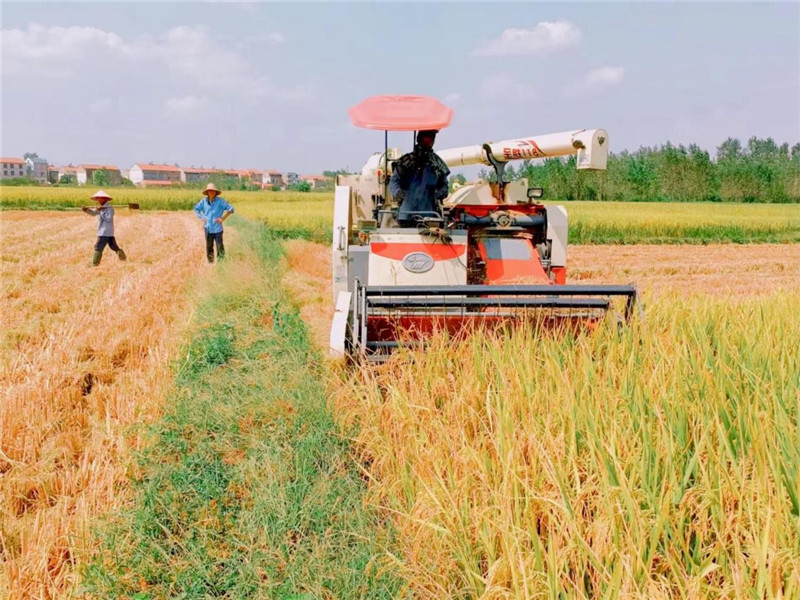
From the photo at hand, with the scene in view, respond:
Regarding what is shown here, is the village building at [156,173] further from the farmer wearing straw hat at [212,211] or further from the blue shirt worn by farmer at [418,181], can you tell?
the blue shirt worn by farmer at [418,181]

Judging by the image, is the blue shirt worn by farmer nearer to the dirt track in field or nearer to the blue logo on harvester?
the blue logo on harvester

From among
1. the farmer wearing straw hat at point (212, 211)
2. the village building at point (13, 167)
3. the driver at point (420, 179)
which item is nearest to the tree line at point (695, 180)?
the farmer wearing straw hat at point (212, 211)

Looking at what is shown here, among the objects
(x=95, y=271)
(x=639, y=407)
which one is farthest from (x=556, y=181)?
(x=639, y=407)

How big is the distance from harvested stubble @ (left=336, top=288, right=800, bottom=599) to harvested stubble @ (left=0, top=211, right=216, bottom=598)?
53.9 inches

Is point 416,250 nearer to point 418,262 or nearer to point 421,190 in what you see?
point 418,262

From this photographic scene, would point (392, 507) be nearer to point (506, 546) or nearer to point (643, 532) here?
point (506, 546)

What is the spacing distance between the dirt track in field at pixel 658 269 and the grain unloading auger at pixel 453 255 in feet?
5.39

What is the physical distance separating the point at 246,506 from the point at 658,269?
12.3 meters

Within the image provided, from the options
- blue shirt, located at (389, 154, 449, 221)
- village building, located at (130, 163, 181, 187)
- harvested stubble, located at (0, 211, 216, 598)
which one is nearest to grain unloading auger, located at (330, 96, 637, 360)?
blue shirt, located at (389, 154, 449, 221)

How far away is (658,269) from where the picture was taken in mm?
13789

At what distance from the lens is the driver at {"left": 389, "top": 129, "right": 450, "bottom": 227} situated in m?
6.05

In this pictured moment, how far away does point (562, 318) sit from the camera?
4.70 m

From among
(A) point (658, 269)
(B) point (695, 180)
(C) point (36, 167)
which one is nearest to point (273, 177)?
(C) point (36, 167)

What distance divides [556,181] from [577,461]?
46752 mm
